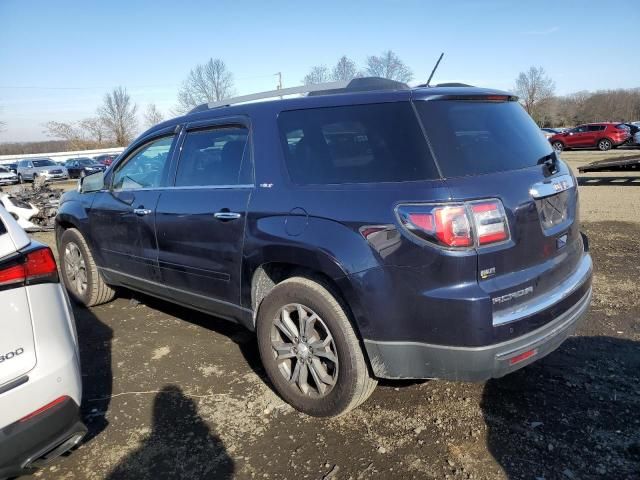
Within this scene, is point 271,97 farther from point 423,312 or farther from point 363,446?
point 363,446

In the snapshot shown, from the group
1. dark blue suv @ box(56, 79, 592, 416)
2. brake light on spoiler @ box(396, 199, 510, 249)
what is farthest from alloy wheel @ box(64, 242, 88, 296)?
brake light on spoiler @ box(396, 199, 510, 249)

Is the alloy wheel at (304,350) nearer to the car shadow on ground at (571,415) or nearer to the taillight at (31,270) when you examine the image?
the car shadow on ground at (571,415)

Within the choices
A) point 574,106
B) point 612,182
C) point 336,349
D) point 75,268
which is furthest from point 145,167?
point 574,106

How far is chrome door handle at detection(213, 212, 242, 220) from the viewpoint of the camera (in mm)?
3188

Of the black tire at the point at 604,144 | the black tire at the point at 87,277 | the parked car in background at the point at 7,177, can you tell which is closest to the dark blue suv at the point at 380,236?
the black tire at the point at 87,277

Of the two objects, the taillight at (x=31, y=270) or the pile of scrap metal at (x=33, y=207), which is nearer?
the taillight at (x=31, y=270)

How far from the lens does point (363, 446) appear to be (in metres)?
2.70

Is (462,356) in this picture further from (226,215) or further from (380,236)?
(226,215)

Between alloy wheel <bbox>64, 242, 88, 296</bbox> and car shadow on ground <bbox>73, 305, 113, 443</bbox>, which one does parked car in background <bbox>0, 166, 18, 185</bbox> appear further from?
car shadow on ground <bbox>73, 305, 113, 443</bbox>

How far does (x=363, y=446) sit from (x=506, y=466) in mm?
734

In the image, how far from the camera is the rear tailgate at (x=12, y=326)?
207cm

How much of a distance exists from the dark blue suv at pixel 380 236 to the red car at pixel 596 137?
98.3ft

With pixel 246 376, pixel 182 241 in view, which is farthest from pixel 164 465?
pixel 182 241

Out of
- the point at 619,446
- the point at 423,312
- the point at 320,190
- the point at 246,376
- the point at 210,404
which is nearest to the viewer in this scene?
the point at 423,312
